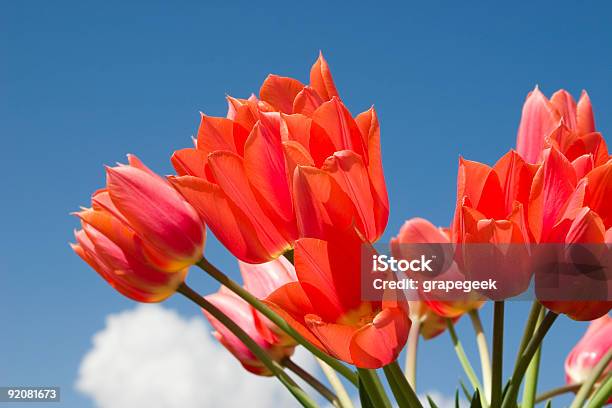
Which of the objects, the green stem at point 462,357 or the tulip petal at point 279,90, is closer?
the tulip petal at point 279,90

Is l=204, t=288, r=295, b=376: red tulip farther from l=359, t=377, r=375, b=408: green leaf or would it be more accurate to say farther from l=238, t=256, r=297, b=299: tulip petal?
l=359, t=377, r=375, b=408: green leaf

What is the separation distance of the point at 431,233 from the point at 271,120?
377 millimetres

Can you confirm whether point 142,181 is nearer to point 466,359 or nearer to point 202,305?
point 202,305

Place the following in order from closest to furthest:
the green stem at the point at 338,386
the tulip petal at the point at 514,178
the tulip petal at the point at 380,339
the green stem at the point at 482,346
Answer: the tulip petal at the point at 380,339
the tulip petal at the point at 514,178
the green stem at the point at 338,386
the green stem at the point at 482,346

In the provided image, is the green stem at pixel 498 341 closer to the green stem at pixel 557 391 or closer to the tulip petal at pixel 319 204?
the tulip petal at pixel 319 204

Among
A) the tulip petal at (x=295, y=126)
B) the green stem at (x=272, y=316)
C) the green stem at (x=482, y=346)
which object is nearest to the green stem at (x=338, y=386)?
the green stem at (x=272, y=316)

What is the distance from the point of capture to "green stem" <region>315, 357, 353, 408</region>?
32.9 inches

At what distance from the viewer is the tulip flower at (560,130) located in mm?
711

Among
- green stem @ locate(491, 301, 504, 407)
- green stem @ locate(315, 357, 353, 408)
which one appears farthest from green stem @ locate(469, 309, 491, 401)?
A: green stem @ locate(491, 301, 504, 407)

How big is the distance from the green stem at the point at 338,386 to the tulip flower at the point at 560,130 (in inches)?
12.7

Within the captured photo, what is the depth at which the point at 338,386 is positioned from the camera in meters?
0.85

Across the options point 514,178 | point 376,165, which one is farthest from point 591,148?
point 376,165

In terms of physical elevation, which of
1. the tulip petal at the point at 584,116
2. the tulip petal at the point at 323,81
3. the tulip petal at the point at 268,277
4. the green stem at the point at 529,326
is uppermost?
the tulip petal at the point at 584,116

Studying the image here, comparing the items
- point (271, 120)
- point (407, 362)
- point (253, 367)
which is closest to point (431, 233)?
point (407, 362)
